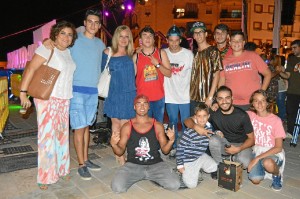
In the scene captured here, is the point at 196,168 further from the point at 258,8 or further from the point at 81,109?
the point at 258,8

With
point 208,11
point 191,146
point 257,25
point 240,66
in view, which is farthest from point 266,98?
point 208,11

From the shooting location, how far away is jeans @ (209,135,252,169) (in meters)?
4.35

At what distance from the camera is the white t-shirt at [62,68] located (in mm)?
3869

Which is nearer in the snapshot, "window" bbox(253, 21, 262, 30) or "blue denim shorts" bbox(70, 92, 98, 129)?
"blue denim shorts" bbox(70, 92, 98, 129)

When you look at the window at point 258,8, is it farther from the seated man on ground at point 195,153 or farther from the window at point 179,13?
the seated man on ground at point 195,153

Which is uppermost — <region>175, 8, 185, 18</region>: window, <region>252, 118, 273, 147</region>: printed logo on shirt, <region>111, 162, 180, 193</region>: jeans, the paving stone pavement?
<region>175, 8, 185, 18</region>: window

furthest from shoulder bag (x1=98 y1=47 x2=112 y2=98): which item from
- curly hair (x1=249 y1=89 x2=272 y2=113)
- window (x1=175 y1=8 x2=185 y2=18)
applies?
window (x1=175 y1=8 x2=185 y2=18)

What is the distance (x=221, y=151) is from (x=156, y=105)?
1268 millimetres

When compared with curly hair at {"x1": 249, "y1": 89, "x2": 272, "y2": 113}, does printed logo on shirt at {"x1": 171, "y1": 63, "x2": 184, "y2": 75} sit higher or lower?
higher

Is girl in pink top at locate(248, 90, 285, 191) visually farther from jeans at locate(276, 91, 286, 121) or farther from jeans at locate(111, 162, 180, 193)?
jeans at locate(276, 91, 286, 121)

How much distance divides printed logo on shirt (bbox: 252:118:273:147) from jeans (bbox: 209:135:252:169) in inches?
7.8

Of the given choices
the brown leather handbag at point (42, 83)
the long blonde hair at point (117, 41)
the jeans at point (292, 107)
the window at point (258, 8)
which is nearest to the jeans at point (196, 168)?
the long blonde hair at point (117, 41)

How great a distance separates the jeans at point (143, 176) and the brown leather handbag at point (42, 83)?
1.39 meters

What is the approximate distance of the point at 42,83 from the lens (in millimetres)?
3797
